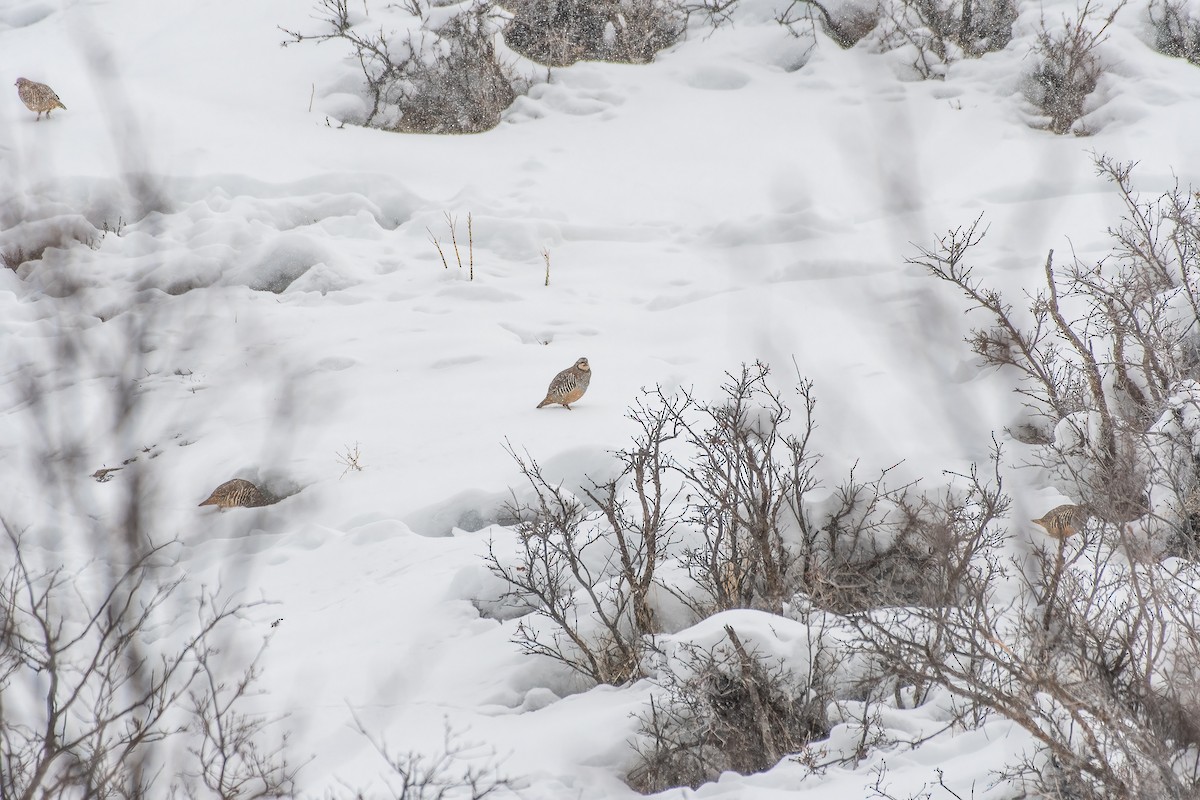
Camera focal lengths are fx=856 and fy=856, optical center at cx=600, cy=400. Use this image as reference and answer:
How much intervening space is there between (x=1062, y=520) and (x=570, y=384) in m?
3.14

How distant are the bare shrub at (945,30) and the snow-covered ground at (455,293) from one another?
0.88ft

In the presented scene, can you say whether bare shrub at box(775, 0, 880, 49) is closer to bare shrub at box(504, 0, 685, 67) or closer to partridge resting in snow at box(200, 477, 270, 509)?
bare shrub at box(504, 0, 685, 67)

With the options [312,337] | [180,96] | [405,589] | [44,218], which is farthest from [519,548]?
[180,96]

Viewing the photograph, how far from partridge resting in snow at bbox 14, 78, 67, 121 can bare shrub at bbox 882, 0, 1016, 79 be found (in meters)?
10.1

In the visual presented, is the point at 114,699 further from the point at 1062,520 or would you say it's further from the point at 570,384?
the point at 1062,520

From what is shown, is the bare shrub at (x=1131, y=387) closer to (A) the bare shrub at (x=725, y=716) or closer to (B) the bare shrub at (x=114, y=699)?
(A) the bare shrub at (x=725, y=716)

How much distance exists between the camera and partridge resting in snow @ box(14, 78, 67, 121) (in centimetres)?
955

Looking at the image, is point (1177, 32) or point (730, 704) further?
point (1177, 32)

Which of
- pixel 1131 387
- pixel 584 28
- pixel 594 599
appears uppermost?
pixel 584 28

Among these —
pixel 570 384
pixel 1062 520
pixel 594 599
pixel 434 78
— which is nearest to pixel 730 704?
pixel 594 599

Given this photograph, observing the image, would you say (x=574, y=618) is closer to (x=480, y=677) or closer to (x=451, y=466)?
(x=480, y=677)

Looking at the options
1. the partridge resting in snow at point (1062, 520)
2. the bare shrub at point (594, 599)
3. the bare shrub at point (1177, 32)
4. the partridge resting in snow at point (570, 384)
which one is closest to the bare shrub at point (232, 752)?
the bare shrub at point (594, 599)

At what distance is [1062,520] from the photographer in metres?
4.24

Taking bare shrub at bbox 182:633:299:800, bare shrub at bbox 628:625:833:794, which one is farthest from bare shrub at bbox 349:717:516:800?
bare shrub at bbox 628:625:833:794
